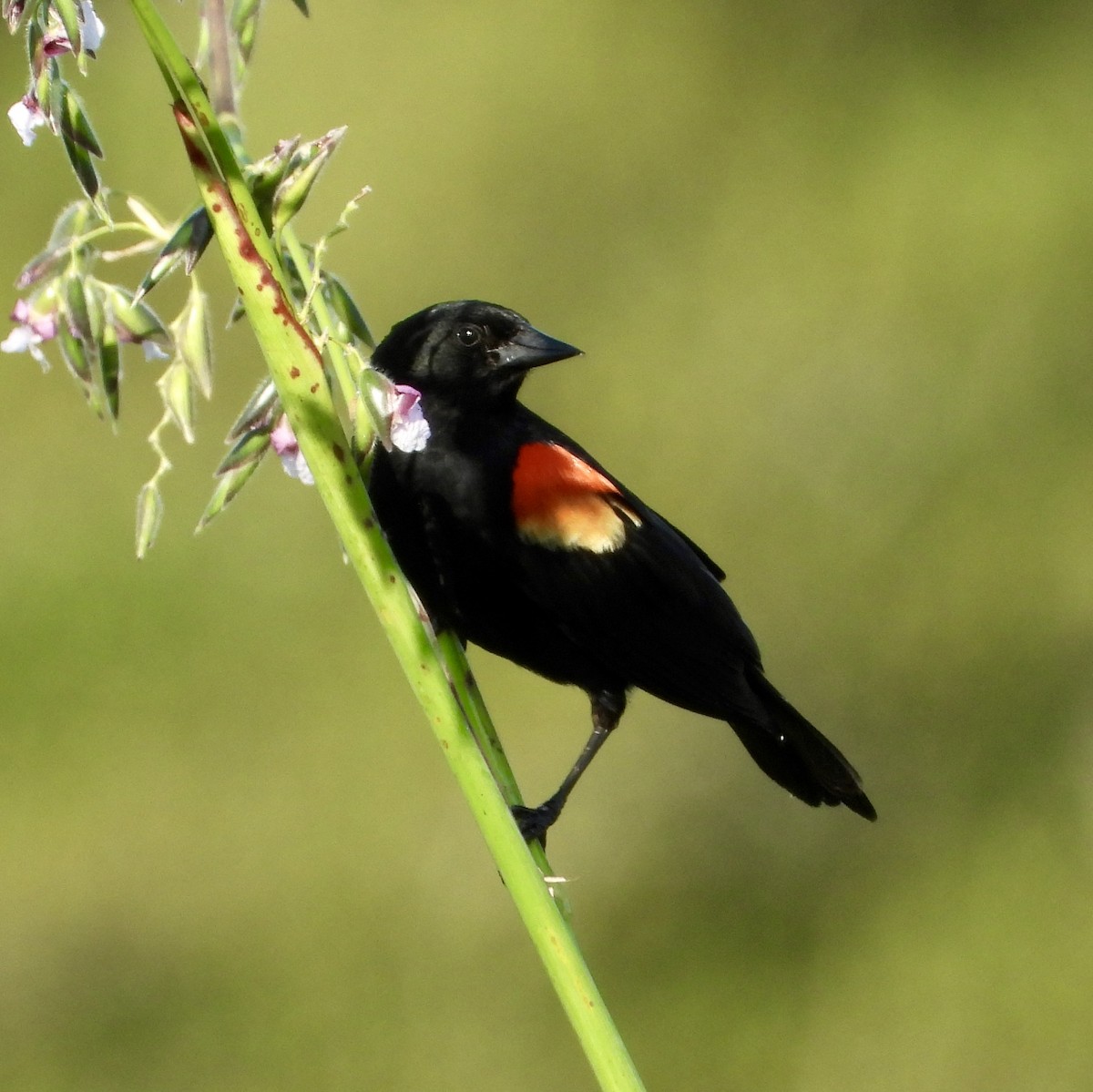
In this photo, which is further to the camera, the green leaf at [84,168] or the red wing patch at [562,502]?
the red wing patch at [562,502]

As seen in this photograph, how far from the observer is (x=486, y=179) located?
2.63m

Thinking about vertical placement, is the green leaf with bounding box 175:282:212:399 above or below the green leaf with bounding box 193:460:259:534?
above

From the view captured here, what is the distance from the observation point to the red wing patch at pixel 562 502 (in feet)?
3.57

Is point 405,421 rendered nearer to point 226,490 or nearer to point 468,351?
point 226,490

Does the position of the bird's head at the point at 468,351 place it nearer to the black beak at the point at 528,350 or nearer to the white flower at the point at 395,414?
the black beak at the point at 528,350

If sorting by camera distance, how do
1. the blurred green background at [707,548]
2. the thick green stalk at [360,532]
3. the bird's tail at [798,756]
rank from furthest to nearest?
1. the blurred green background at [707,548]
2. the bird's tail at [798,756]
3. the thick green stalk at [360,532]

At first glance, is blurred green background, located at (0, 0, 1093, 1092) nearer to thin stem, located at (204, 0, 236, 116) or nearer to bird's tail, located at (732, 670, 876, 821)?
bird's tail, located at (732, 670, 876, 821)

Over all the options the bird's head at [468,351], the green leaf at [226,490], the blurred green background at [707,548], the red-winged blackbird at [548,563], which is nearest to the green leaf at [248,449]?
the green leaf at [226,490]

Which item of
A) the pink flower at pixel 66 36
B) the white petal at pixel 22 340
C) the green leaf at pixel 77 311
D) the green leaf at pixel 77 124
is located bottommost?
the white petal at pixel 22 340

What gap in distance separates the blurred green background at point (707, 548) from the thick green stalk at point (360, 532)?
6.42 feet

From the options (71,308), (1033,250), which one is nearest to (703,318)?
(1033,250)

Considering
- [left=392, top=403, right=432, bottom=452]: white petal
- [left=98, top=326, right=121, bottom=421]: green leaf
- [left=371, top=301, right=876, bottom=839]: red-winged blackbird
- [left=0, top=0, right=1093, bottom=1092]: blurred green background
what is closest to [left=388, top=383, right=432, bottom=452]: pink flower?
[left=392, top=403, right=432, bottom=452]: white petal

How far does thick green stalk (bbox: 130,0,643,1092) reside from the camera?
0.44 m

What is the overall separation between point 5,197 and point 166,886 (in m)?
1.29
